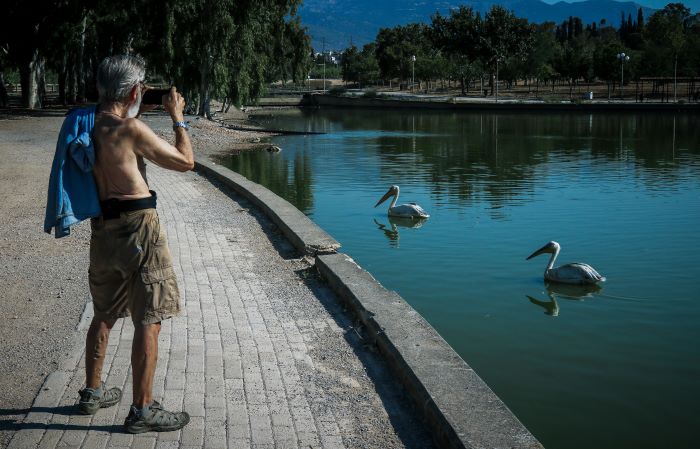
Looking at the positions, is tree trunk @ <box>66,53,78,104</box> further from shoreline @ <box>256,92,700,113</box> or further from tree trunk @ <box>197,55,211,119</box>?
shoreline @ <box>256,92,700,113</box>

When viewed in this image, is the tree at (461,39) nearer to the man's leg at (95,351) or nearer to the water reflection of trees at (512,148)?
the water reflection of trees at (512,148)

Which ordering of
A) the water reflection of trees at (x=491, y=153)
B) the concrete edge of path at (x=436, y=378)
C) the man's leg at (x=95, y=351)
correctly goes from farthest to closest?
the water reflection of trees at (x=491, y=153), the man's leg at (x=95, y=351), the concrete edge of path at (x=436, y=378)

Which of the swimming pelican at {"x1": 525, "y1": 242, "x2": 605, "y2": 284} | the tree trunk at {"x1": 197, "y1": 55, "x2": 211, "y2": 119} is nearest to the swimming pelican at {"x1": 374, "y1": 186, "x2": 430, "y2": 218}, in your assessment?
the swimming pelican at {"x1": 525, "y1": 242, "x2": 605, "y2": 284}

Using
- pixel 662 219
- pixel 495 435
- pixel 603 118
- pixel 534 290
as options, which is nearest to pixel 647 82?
pixel 603 118

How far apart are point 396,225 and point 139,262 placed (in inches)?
416

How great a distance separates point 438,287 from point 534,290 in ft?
3.90

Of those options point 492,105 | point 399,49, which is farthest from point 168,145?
point 399,49

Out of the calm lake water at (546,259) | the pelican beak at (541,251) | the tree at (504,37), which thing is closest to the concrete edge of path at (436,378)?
the calm lake water at (546,259)

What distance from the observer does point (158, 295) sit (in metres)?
4.74

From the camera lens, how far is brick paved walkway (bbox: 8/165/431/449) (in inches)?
188

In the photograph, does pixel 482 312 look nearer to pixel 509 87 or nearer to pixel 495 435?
pixel 495 435

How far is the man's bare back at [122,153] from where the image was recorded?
15.4ft

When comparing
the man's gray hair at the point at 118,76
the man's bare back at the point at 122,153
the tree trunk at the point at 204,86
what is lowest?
the man's bare back at the point at 122,153

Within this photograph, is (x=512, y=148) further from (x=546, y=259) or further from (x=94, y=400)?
(x=94, y=400)
